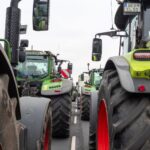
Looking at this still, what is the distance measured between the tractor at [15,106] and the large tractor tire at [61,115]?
13.0ft

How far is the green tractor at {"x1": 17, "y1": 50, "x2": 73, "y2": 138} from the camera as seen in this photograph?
9625 mm

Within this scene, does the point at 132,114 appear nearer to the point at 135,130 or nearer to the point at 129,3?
the point at 135,130

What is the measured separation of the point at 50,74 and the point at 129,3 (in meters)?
7.07

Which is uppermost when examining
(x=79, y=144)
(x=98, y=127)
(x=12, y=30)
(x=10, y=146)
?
(x=12, y=30)

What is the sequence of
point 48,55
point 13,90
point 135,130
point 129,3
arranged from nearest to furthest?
point 135,130
point 13,90
point 129,3
point 48,55

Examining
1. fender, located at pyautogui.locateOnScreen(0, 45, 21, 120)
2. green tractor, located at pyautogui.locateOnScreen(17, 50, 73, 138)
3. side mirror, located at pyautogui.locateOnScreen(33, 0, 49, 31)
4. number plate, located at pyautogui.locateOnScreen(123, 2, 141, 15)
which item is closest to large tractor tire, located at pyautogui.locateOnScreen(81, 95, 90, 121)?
green tractor, located at pyautogui.locateOnScreen(17, 50, 73, 138)

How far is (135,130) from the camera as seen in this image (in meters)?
3.20

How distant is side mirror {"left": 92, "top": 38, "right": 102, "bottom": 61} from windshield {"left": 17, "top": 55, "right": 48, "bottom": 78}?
18.2ft

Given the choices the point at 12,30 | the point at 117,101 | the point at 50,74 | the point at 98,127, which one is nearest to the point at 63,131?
the point at 50,74

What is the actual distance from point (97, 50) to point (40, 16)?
223 centimetres

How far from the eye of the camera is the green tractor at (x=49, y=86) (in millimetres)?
9625

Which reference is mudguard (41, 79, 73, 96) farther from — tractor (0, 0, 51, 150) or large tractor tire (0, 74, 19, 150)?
large tractor tire (0, 74, 19, 150)

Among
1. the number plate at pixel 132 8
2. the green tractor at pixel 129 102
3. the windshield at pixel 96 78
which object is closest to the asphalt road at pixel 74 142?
the number plate at pixel 132 8

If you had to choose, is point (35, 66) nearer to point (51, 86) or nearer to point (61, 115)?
point (51, 86)
